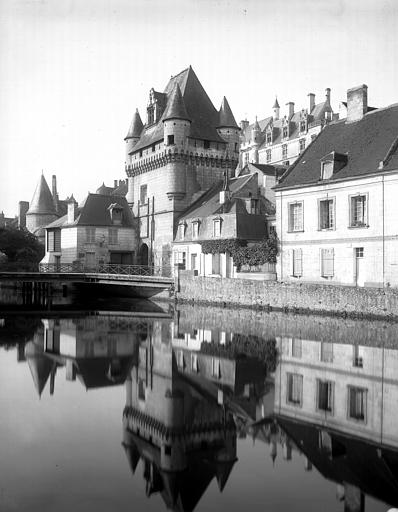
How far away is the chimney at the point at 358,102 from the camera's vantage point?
106 feet

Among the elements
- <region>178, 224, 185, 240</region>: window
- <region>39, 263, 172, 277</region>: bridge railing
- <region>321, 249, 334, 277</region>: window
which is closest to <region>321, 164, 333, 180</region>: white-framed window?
<region>321, 249, 334, 277</region>: window

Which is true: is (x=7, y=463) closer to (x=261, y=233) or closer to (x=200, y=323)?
(x=200, y=323)

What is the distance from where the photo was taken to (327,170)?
29.6 metres

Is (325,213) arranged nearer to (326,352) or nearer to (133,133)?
(326,352)

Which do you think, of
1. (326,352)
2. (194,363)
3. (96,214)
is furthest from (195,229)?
(194,363)

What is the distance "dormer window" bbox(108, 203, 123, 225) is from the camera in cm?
4722

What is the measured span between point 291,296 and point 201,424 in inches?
735

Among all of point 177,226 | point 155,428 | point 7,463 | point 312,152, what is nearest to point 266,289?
point 312,152

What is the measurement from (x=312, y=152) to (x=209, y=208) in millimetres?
9981

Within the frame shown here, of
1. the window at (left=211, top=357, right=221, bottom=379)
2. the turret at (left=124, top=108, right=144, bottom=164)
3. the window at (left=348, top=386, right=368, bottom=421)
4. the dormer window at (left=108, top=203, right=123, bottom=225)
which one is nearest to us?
the window at (left=348, top=386, right=368, bottom=421)

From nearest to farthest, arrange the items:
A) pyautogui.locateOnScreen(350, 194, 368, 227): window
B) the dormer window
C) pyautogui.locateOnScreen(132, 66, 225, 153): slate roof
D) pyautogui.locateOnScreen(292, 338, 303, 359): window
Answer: pyautogui.locateOnScreen(292, 338, 303, 359): window → pyautogui.locateOnScreen(350, 194, 368, 227): window → pyautogui.locateOnScreen(132, 66, 225, 153): slate roof → the dormer window

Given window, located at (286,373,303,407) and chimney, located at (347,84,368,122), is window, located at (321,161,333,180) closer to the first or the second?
chimney, located at (347,84,368,122)

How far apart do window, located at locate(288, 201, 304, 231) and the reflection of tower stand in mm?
19331

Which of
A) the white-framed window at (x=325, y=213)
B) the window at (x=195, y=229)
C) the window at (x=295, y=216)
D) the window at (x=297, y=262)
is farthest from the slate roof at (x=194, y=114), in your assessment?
the white-framed window at (x=325, y=213)
